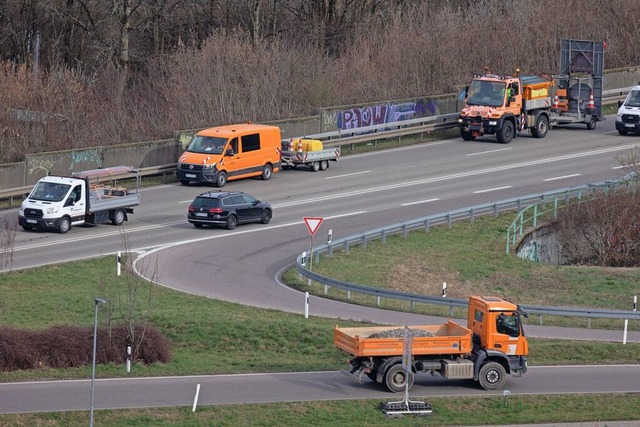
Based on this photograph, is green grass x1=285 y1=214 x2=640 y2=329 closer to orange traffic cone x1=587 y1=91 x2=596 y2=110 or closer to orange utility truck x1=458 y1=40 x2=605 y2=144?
orange utility truck x1=458 y1=40 x2=605 y2=144

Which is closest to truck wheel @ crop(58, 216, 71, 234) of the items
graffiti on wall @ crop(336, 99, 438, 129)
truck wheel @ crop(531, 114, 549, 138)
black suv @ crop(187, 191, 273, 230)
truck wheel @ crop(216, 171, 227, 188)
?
black suv @ crop(187, 191, 273, 230)

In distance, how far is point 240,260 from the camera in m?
38.9

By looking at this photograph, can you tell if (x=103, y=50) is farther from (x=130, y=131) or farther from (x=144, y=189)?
(x=144, y=189)

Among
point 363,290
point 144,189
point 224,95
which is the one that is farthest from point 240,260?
point 224,95

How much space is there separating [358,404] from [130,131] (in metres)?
31.1

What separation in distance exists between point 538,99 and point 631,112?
407cm

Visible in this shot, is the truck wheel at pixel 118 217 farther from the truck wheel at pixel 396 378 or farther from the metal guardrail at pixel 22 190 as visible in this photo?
the truck wheel at pixel 396 378

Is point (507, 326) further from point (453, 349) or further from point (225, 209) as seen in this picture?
point (225, 209)

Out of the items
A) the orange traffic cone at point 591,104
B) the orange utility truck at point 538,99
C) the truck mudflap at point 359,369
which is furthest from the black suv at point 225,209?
the orange traffic cone at point 591,104

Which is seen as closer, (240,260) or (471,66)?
(240,260)

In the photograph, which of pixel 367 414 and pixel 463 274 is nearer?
pixel 367 414

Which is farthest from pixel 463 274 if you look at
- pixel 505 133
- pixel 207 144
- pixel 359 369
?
pixel 505 133

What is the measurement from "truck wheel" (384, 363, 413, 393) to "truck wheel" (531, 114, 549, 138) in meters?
33.0

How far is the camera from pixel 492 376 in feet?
84.1
